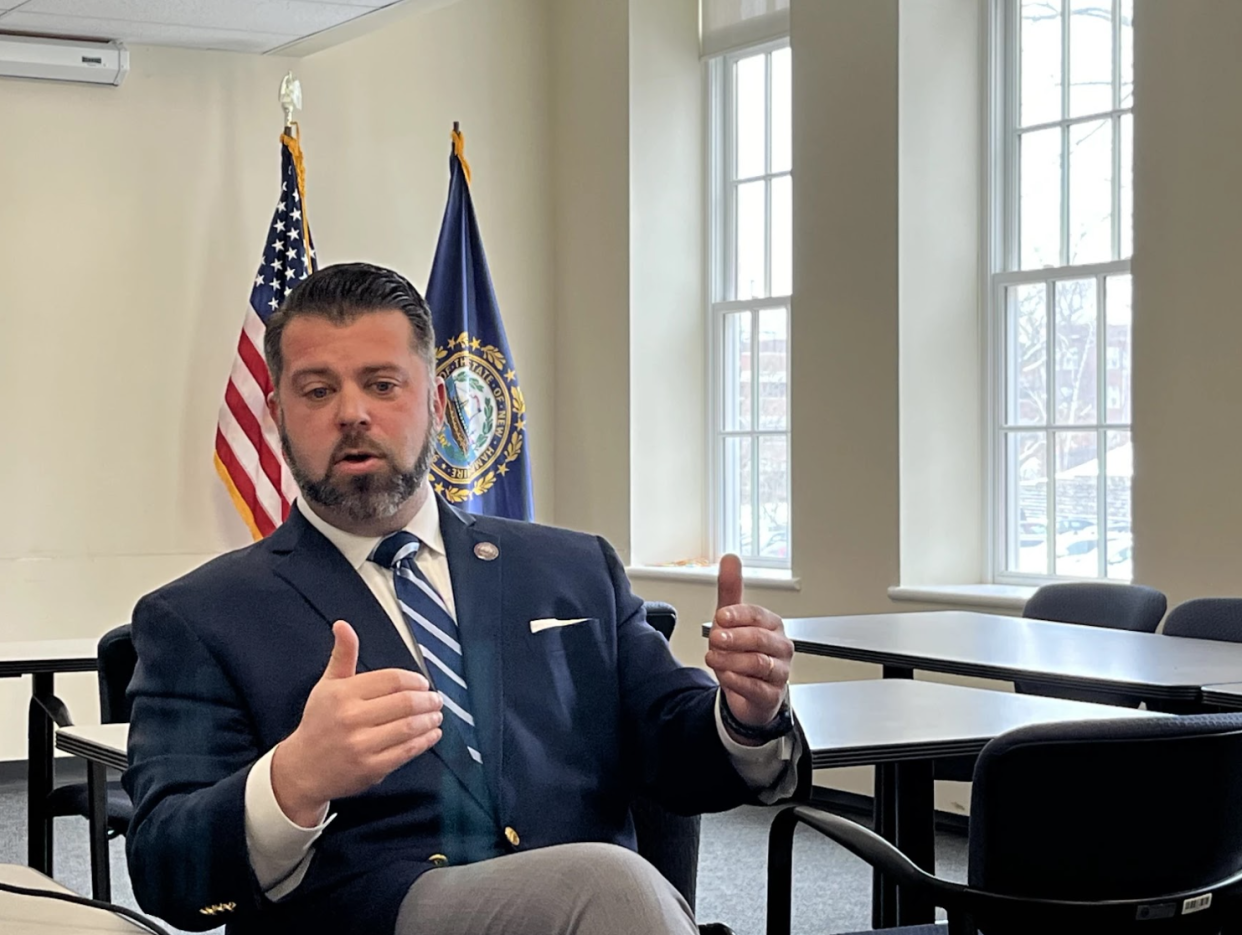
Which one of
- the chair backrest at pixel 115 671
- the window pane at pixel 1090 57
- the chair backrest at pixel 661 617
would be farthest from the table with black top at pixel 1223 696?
the window pane at pixel 1090 57

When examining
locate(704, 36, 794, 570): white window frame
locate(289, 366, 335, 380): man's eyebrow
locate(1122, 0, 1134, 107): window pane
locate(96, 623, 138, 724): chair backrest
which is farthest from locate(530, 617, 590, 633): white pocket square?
locate(704, 36, 794, 570): white window frame

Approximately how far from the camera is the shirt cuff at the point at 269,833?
58.9 inches

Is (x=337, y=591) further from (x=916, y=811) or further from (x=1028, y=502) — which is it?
(x=1028, y=502)

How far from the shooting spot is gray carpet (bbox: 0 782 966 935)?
14.4 feet

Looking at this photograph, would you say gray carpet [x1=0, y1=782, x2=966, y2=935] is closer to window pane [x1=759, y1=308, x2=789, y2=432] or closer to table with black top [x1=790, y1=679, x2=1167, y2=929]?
table with black top [x1=790, y1=679, x2=1167, y2=929]

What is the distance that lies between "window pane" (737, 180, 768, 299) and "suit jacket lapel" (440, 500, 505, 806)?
476 centimetres

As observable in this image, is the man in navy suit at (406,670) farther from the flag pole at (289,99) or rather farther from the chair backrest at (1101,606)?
the flag pole at (289,99)

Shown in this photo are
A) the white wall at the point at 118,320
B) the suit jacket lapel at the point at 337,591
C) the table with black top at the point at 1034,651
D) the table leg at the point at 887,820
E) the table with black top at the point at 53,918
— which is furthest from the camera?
the white wall at the point at 118,320

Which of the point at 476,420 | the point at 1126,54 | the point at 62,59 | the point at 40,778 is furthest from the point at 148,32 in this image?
the point at 1126,54

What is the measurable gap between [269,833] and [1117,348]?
4.27m

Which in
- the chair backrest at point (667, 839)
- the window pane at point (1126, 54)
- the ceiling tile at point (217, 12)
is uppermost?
the ceiling tile at point (217, 12)

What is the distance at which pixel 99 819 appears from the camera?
3.27 m

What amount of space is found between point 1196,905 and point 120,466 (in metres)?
5.21

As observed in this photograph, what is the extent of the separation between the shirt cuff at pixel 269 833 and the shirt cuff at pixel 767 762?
1.61 feet
